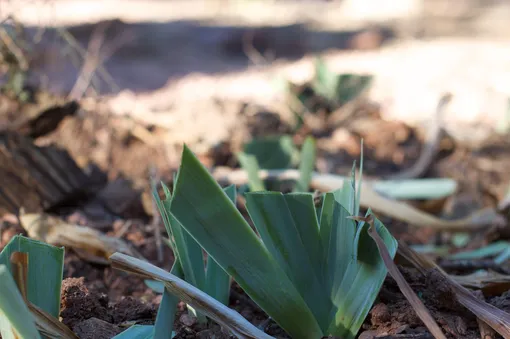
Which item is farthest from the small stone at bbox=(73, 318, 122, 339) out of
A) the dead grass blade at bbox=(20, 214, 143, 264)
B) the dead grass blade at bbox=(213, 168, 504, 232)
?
the dead grass blade at bbox=(213, 168, 504, 232)

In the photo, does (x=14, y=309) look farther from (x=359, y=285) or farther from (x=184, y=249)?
(x=359, y=285)

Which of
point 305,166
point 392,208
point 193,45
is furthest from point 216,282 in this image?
point 193,45

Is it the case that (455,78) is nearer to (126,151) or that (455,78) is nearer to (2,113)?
(126,151)

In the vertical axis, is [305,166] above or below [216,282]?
below

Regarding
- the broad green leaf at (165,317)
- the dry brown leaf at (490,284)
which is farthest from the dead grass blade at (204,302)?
the dry brown leaf at (490,284)

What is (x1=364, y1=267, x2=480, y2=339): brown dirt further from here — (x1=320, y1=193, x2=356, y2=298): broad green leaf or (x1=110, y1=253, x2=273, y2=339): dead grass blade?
(x1=110, y1=253, x2=273, y2=339): dead grass blade

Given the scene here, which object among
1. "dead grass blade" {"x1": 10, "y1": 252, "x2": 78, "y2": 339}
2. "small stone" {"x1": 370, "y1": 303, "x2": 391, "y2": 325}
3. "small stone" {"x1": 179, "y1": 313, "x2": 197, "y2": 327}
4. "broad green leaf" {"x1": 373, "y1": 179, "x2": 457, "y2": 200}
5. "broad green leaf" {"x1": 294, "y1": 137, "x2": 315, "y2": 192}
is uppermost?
"dead grass blade" {"x1": 10, "y1": 252, "x2": 78, "y2": 339}
